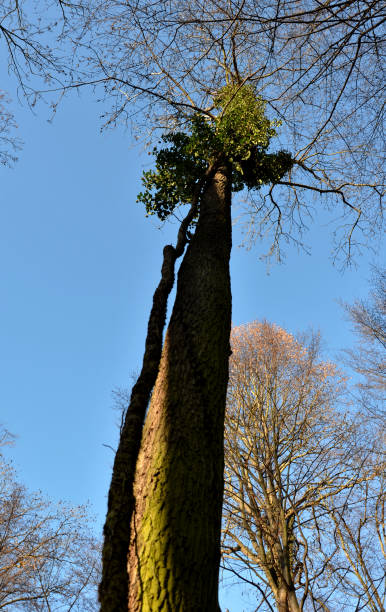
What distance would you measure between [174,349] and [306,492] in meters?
4.92

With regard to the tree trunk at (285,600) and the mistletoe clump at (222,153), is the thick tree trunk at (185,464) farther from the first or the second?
the tree trunk at (285,600)

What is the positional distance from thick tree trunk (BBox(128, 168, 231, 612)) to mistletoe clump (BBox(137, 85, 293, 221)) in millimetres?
3133

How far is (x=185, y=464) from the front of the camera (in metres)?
1.79

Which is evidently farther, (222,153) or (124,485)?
(222,153)

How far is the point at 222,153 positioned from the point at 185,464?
4.49 metres

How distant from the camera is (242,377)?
7832 millimetres

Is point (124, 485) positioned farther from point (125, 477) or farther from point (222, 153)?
point (222, 153)

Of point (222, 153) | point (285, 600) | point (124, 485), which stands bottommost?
point (285, 600)

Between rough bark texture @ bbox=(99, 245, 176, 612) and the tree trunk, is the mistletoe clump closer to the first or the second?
rough bark texture @ bbox=(99, 245, 176, 612)

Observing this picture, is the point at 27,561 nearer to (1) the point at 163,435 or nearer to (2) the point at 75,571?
(2) the point at 75,571

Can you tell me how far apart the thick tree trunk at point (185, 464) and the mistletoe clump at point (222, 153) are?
3.13 m

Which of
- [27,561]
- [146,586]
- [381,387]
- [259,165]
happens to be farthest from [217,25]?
[27,561]

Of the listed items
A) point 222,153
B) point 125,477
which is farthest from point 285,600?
point 222,153

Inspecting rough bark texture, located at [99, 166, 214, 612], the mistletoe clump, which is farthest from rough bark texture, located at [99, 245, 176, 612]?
the mistletoe clump
